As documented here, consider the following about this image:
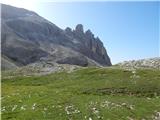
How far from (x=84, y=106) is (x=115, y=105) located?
4565 mm

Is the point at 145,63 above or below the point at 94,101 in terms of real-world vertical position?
above

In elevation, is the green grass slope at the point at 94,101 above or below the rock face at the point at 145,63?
below

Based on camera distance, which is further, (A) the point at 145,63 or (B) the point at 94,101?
(A) the point at 145,63

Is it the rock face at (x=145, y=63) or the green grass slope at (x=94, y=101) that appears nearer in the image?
the green grass slope at (x=94, y=101)

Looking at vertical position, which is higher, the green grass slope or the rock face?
the rock face

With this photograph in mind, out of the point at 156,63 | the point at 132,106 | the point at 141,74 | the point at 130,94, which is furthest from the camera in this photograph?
the point at 156,63

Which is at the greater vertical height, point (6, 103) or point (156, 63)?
point (156, 63)

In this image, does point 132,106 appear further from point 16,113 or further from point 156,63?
point 156,63

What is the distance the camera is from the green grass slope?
41.3 metres

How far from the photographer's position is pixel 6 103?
4850 cm

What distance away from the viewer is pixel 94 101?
5016cm

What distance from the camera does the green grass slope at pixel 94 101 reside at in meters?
41.3

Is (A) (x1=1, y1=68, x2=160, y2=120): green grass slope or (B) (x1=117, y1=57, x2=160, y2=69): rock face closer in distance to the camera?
(A) (x1=1, y1=68, x2=160, y2=120): green grass slope

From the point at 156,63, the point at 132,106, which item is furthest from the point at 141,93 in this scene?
the point at 156,63
